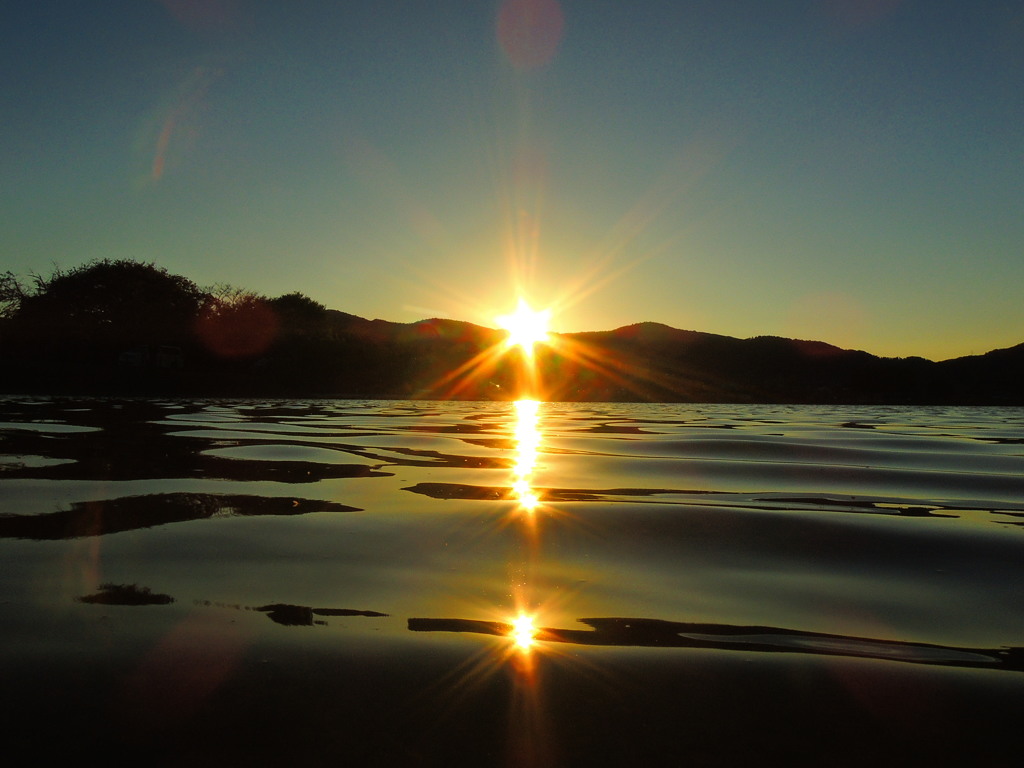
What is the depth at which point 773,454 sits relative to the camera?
239 inches

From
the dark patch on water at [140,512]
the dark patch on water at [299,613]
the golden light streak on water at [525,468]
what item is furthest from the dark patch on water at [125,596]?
the golden light streak on water at [525,468]

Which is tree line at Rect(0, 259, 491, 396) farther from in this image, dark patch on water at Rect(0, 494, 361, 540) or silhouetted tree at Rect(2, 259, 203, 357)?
dark patch on water at Rect(0, 494, 361, 540)

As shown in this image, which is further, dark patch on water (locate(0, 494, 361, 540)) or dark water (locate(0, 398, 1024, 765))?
dark patch on water (locate(0, 494, 361, 540))

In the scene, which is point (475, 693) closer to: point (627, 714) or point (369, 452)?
point (627, 714)

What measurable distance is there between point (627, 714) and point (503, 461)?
4.20 m

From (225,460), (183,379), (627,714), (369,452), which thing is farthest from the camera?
(183,379)

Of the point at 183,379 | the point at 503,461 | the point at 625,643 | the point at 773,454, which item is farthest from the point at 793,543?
the point at 183,379

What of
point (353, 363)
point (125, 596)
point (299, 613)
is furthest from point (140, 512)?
point (353, 363)

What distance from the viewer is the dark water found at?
1130mm

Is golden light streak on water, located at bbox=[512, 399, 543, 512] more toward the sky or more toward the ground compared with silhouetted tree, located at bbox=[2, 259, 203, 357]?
more toward the ground

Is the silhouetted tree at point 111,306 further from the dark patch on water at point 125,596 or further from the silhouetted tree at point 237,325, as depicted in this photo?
the dark patch on water at point 125,596

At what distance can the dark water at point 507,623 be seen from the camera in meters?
1.13

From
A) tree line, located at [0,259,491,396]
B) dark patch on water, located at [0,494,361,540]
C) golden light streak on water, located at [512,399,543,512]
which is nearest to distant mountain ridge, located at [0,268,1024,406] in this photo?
tree line, located at [0,259,491,396]

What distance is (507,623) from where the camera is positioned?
1.69 meters
